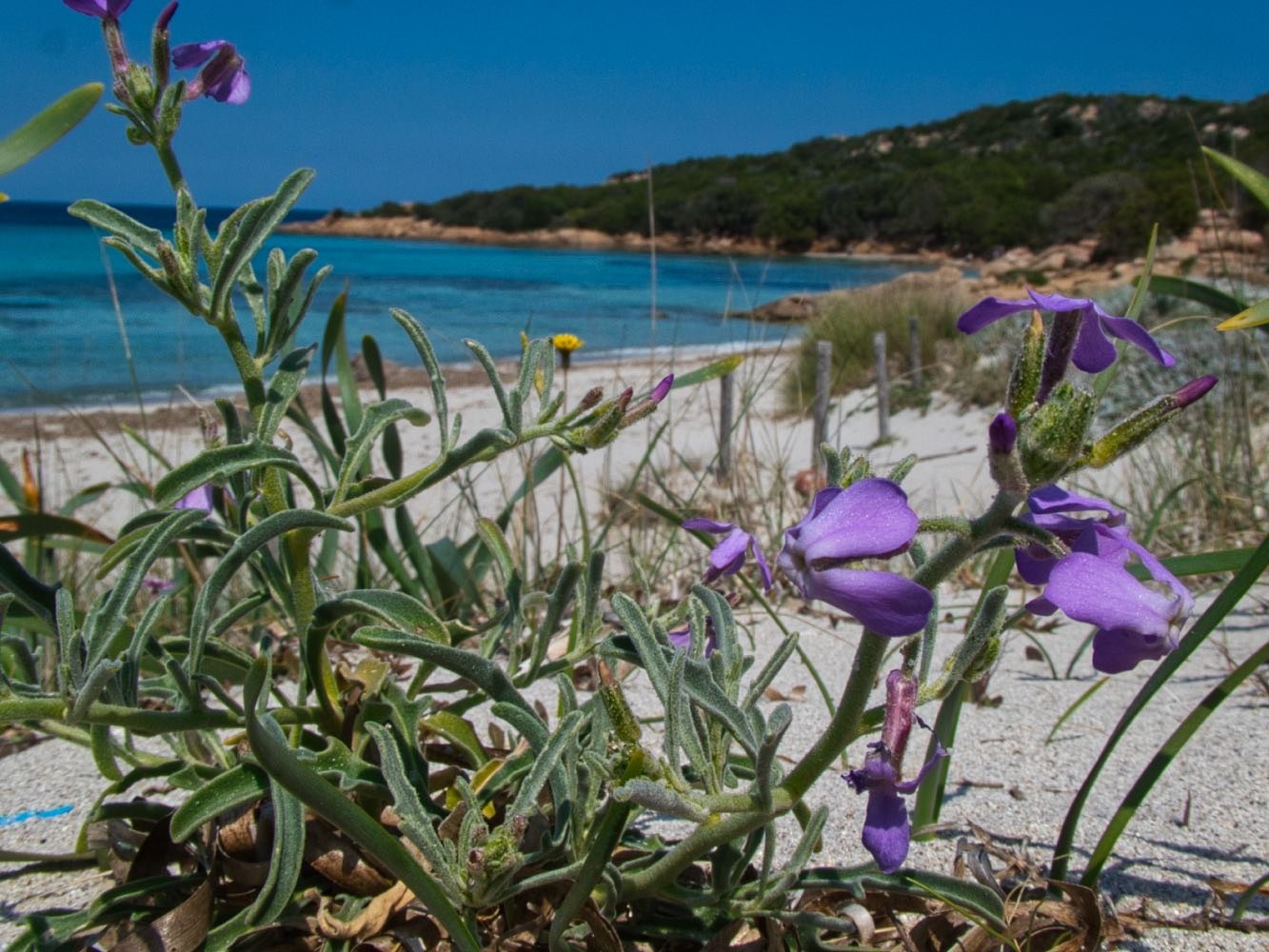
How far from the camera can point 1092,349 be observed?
706 mm

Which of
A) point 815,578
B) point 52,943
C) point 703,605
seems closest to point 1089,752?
point 703,605

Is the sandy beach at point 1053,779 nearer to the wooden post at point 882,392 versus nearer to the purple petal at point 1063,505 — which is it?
the purple petal at point 1063,505

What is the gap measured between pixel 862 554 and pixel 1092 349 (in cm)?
29

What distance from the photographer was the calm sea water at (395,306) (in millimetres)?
10242

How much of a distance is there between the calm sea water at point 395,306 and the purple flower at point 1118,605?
140 cm

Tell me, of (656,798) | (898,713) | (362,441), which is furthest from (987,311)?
(362,441)

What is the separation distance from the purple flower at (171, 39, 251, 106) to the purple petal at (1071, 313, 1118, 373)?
834mm

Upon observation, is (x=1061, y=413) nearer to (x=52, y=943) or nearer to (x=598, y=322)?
(x=52, y=943)

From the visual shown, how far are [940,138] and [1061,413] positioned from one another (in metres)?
63.5

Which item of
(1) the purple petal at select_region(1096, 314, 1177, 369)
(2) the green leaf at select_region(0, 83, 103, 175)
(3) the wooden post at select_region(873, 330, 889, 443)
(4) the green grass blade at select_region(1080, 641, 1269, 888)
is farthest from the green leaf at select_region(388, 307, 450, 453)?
(3) the wooden post at select_region(873, 330, 889, 443)

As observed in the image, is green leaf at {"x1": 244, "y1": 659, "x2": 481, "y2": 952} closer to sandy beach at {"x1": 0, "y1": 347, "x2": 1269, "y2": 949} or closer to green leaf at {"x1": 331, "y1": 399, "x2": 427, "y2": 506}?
green leaf at {"x1": 331, "y1": 399, "x2": 427, "y2": 506}

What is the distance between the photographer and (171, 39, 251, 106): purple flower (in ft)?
3.37

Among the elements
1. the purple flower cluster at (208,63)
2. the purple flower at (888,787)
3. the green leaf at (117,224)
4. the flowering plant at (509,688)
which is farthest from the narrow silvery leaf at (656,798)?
the purple flower cluster at (208,63)

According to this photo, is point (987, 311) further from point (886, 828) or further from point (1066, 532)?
point (886, 828)
